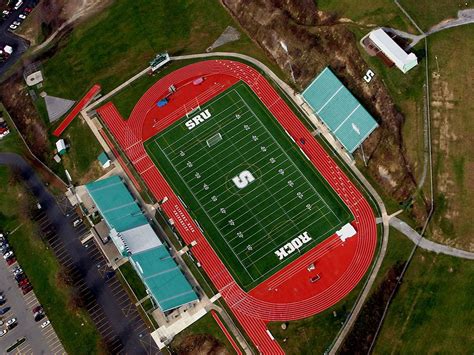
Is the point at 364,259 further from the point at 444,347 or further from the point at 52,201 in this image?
the point at 52,201

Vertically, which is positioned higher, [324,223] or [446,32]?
[446,32]

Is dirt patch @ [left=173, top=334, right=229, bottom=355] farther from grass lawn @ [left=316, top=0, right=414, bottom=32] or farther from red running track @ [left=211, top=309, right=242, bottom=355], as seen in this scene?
grass lawn @ [left=316, top=0, right=414, bottom=32]

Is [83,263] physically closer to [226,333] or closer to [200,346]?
[200,346]

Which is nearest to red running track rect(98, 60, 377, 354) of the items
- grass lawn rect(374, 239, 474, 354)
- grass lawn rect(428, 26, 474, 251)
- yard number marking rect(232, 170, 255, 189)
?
grass lawn rect(374, 239, 474, 354)

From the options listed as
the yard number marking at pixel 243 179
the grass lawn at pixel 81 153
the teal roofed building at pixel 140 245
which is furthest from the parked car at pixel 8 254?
the yard number marking at pixel 243 179

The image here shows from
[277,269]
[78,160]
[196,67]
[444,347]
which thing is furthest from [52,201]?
[444,347]
